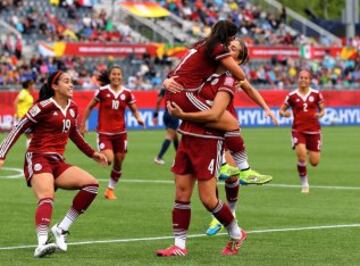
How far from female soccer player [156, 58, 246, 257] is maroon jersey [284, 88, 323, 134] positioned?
9665mm

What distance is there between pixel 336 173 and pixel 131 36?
3251 cm

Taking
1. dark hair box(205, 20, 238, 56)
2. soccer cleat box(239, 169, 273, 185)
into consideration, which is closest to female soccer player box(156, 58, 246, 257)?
dark hair box(205, 20, 238, 56)

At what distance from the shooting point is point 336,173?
25.2 meters

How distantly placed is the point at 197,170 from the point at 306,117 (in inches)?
397

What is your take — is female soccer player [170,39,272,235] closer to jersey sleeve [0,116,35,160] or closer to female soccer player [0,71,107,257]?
female soccer player [0,71,107,257]

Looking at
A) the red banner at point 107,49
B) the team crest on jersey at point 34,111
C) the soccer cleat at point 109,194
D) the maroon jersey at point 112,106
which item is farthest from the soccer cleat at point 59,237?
the red banner at point 107,49

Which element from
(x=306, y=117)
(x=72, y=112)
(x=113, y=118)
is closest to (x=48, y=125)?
(x=72, y=112)

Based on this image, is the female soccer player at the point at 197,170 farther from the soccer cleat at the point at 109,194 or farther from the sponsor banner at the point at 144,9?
the sponsor banner at the point at 144,9

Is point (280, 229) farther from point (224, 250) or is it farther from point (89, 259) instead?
point (89, 259)

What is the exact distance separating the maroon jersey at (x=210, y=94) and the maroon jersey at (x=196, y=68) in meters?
0.11

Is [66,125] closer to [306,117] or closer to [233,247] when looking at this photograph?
[233,247]

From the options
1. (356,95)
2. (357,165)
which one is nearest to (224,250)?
(357,165)

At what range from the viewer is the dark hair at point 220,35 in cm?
1153

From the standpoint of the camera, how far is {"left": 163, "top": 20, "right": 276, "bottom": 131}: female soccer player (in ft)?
37.8
